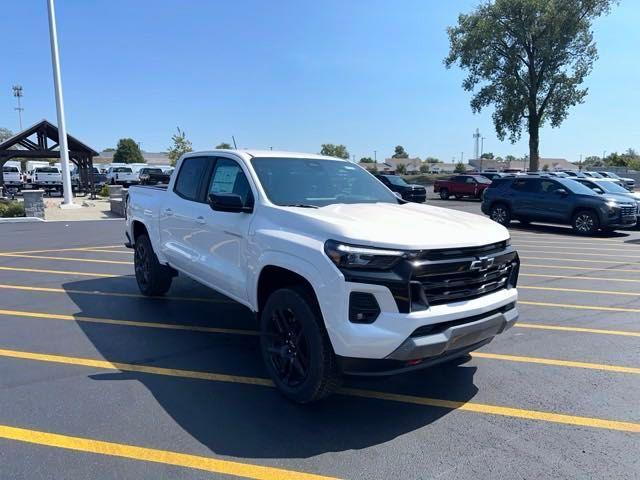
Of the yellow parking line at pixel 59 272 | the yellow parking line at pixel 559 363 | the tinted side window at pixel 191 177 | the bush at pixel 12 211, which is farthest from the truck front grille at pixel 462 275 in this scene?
the bush at pixel 12 211

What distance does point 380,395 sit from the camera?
3.86 meters

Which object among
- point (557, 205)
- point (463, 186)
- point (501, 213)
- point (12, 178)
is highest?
point (12, 178)

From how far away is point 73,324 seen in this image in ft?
17.9

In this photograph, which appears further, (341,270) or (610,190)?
(610,190)

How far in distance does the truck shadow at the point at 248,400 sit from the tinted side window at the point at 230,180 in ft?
5.04

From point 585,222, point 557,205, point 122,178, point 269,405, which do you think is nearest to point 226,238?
point 269,405

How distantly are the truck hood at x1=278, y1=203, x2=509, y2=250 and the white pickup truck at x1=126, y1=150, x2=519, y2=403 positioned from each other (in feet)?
0.04

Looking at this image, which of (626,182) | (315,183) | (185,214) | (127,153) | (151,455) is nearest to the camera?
(151,455)

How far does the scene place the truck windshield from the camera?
4270 millimetres

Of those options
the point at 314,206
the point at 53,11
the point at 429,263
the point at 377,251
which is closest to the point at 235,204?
the point at 314,206

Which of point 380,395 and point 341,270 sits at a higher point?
point 341,270

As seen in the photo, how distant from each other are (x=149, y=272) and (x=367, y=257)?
4181 millimetres

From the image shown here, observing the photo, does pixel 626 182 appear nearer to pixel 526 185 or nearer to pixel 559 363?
pixel 526 185

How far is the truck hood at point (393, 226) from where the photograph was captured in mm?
3188
